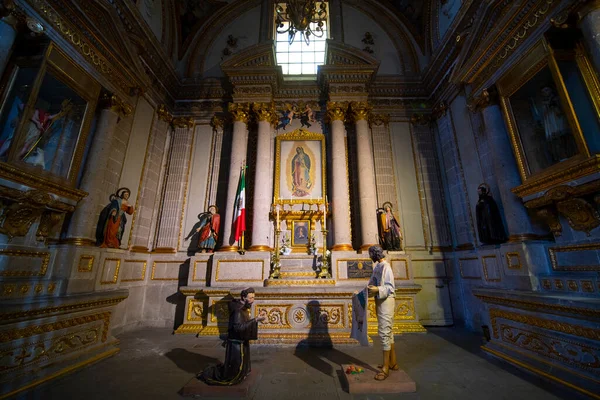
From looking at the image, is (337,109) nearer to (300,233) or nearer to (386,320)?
(300,233)

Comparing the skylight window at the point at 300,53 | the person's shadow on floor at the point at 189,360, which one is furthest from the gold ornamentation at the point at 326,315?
the skylight window at the point at 300,53

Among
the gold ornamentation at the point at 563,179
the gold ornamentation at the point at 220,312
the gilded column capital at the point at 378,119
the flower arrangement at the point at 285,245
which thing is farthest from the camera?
the gilded column capital at the point at 378,119

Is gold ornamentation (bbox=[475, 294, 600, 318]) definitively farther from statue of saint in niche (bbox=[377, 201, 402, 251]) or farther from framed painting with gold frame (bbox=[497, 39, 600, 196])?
statue of saint in niche (bbox=[377, 201, 402, 251])

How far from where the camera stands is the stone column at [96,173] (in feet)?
17.0

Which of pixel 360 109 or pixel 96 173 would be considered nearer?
pixel 96 173

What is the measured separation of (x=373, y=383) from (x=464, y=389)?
1.15 metres

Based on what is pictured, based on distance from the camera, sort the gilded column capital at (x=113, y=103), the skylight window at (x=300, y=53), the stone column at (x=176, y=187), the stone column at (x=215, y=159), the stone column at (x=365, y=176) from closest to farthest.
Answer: the gilded column capital at (x=113, y=103) < the stone column at (x=365, y=176) < the stone column at (x=176, y=187) < the stone column at (x=215, y=159) < the skylight window at (x=300, y=53)

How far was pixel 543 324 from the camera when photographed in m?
3.84

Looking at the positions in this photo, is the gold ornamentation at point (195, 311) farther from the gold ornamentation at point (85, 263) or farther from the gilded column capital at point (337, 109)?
the gilded column capital at point (337, 109)

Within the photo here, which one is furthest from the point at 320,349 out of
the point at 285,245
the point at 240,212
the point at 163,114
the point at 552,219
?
the point at 163,114

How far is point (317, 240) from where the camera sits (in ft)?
25.3

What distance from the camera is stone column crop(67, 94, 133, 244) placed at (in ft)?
17.0

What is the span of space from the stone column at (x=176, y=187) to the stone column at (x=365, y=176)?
18.2 feet

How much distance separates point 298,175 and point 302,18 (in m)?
6.08
